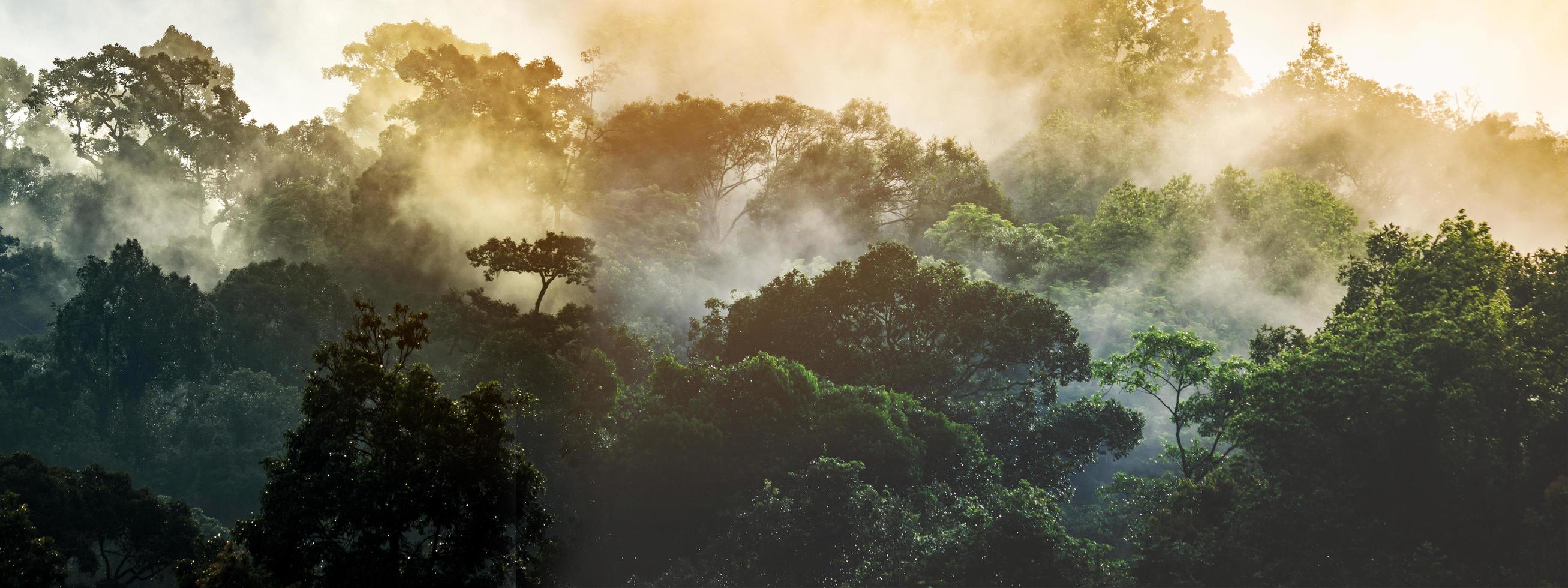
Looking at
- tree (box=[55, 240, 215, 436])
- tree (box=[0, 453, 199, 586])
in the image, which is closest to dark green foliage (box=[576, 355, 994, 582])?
tree (box=[0, 453, 199, 586])

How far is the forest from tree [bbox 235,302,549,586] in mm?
65

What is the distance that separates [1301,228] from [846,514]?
31.1m

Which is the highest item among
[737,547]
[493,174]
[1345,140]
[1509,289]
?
[1345,140]

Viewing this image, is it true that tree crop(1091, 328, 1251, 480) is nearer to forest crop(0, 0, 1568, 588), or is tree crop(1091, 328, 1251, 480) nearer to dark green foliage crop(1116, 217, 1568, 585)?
forest crop(0, 0, 1568, 588)

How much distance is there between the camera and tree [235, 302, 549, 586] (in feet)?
66.6

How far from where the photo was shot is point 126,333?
149 feet

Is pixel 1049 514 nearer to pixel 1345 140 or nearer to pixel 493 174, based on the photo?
pixel 493 174

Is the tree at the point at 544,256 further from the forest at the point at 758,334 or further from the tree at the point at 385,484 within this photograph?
the tree at the point at 385,484

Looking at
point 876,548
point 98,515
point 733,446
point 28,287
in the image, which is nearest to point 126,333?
point 98,515

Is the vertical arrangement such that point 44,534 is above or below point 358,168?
below

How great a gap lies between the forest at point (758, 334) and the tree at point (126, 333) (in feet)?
0.44

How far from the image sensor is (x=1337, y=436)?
3328cm

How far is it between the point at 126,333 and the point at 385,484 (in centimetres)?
3025

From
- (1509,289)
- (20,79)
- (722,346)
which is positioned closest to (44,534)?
(722,346)
